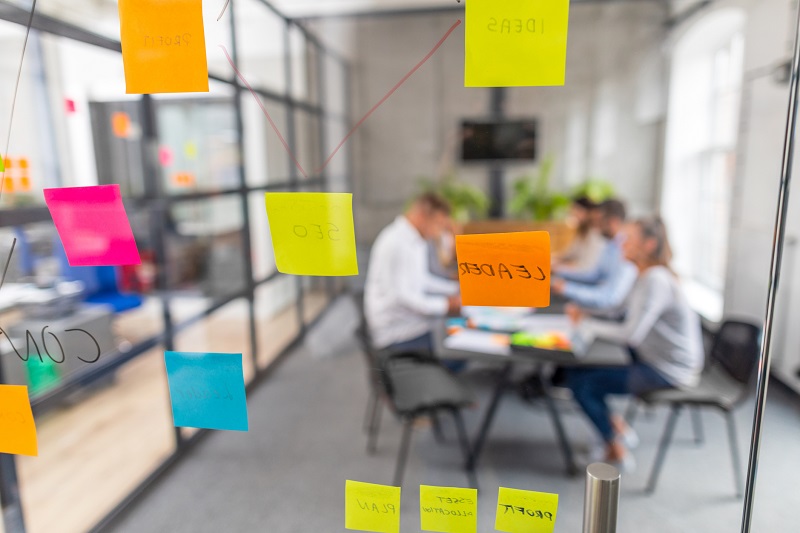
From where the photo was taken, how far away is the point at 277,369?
12.3ft

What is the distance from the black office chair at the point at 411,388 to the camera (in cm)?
215

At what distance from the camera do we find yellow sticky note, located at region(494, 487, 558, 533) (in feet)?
2.60

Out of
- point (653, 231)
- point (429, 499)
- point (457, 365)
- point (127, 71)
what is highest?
point (127, 71)

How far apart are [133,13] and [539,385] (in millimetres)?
2380

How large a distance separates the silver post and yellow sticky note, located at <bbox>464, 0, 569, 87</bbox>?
30 centimetres

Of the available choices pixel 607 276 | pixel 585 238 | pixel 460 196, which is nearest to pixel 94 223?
pixel 607 276

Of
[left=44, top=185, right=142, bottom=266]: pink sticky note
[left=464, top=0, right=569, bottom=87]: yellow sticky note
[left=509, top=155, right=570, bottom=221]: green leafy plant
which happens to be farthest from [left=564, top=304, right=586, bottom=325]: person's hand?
[left=509, top=155, right=570, bottom=221]: green leafy plant

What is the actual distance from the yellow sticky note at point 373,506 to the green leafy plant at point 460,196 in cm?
442

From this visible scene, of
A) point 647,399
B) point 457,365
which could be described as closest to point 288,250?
point 647,399

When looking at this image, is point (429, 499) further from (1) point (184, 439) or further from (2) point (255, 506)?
(1) point (184, 439)

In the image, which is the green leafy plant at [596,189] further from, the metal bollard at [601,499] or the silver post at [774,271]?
the metal bollard at [601,499]

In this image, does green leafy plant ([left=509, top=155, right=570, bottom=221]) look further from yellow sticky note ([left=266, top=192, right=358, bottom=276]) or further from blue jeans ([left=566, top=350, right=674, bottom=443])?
yellow sticky note ([left=266, top=192, right=358, bottom=276])

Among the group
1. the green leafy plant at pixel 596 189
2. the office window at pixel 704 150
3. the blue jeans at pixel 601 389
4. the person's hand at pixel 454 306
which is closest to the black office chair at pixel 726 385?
the blue jeans at pixel 601 389

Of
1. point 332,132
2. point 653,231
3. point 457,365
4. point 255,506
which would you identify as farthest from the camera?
point 332,132
